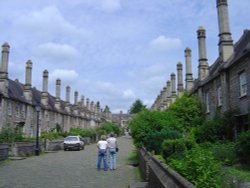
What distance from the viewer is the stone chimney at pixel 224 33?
22.5m

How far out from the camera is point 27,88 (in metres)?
43.7

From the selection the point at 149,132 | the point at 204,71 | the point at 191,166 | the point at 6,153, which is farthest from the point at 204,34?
the point at 191,166

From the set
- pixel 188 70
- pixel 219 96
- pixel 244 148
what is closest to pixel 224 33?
pixel 219 96

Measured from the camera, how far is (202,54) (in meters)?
28.1

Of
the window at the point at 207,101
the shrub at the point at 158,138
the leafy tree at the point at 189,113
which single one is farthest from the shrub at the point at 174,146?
the leafy tree at the point at 189,113

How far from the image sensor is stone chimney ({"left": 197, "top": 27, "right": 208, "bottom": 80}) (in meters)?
27.9

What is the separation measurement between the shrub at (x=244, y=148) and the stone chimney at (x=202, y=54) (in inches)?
561

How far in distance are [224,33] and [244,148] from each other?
11.8 m

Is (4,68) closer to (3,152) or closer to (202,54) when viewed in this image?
(3,152)

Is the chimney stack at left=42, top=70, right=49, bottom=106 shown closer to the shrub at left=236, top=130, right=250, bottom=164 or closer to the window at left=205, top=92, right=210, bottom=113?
the window at left=205, top=92, right=210, bottom=113

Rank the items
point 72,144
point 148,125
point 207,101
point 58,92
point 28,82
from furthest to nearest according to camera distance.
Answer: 1. point 58,92
2. point 28,82
3. point 72,144
4. point 207,101
5. point 148,125

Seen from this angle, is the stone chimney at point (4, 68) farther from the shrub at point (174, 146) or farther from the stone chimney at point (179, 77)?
the shrub at point (174, 146)

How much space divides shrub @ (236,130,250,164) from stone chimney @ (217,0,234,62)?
31.2 ft

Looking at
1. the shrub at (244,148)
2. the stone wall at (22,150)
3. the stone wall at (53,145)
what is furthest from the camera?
the stone wall at (53,145)
